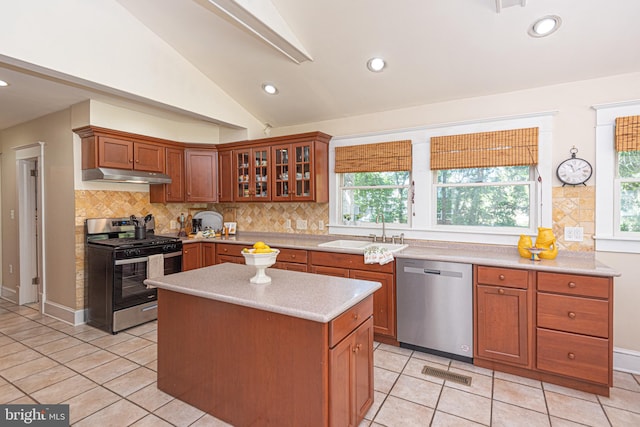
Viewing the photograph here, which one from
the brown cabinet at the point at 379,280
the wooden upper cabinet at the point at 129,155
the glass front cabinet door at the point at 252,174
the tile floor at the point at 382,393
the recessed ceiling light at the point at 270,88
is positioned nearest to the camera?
the tile floor at the point at 382,393

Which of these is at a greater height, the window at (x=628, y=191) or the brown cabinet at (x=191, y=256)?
the window at (x=628, y=191)

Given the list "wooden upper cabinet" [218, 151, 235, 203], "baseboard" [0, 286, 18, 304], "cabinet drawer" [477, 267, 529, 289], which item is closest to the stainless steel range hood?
"wooden upper cabinet" [218, 151, 235, 203]

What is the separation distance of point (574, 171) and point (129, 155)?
460 cm

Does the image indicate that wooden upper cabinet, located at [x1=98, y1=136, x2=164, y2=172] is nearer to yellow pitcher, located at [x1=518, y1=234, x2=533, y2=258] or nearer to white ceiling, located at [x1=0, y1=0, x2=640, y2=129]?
white ceiling, located at [x1=0, y1=0, x2=640, y2=129]

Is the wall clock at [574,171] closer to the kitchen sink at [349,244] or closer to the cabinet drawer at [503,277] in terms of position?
the cabinet drawer at [503,277]

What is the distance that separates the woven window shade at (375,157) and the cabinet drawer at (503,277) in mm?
1398

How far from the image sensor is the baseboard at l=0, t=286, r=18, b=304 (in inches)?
183

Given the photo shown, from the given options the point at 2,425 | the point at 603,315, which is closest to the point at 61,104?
the point at 2,425

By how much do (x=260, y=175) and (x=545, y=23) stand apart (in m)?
3.27

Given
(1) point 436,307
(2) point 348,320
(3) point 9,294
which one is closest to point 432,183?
(1) point 436,307

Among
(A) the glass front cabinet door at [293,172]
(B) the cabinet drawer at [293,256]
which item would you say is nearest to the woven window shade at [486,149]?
(A) the glass front cabinet door at [293,172]

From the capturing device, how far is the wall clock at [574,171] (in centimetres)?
282

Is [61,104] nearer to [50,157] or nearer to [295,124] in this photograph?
[50,157]

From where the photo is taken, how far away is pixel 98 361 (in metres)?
2.88
